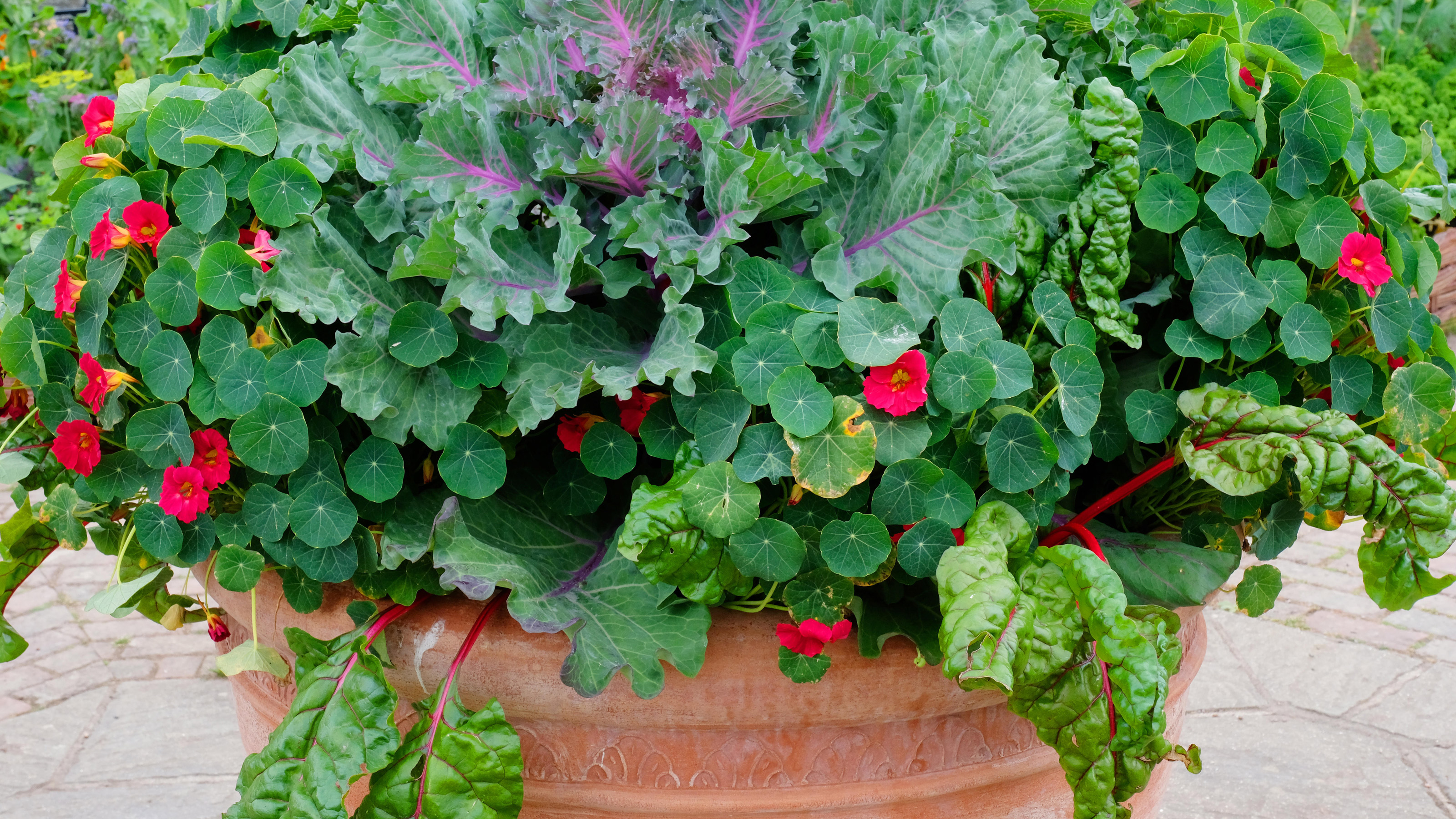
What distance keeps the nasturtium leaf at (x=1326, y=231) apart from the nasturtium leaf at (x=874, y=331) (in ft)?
1.56

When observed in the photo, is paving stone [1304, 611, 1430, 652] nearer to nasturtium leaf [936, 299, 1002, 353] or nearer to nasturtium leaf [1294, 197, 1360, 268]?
nasturtium leaf [1294, 197, 1360, 268]

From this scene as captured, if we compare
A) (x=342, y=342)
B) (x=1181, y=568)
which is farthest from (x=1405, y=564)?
(x=342, y=342)

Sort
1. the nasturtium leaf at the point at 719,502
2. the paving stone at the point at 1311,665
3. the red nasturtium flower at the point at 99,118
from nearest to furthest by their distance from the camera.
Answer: the nasturtium leaf at the point at 719,502 < the red nasturtium flower at the point at 99,118 < the paving stone at the point at 1311,665

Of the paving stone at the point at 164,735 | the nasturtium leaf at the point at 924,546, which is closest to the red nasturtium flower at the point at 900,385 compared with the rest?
the nasturtium leaf at the point at 924,546

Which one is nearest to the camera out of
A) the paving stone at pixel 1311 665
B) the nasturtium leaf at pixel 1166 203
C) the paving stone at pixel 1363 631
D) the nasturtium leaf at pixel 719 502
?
the nasturtium leaf at pixel 719 502

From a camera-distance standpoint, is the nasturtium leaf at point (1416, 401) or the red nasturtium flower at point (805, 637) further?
the nasturtium leaf at point (1416, 401)

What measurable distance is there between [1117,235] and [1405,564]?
0.43 m

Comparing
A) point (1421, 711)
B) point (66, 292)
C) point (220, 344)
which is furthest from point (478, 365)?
point (1421, 711)

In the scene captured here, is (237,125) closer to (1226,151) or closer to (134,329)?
(134,329)

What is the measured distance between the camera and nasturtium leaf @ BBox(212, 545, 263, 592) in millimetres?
1158

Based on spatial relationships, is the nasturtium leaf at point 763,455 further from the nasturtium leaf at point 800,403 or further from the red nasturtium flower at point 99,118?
the red nasturtium flower at point 99,118

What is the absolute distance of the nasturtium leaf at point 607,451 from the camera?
3.74 feet

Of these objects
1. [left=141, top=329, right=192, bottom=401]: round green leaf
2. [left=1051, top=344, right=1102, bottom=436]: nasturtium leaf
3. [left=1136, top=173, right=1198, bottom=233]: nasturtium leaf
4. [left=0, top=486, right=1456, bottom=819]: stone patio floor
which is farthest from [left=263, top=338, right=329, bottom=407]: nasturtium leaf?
[left=0, top=486, right=1456, bottom=819]: stone patio floor

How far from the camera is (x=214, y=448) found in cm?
116
